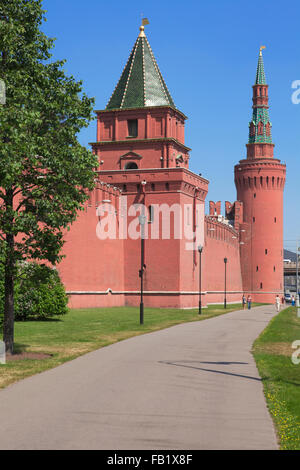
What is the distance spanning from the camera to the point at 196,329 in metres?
26.1

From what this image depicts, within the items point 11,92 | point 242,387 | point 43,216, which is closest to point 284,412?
point 242,387

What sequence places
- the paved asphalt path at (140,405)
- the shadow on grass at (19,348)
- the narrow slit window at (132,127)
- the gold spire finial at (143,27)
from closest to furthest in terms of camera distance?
the paved asphalt path at (140,405) < the shadow on grass at (19,348) < the narrow slit window at (132,127) < the gold spire finial at (143,27)

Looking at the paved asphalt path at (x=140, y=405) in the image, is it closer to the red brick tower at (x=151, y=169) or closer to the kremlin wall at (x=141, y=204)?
the kremlin wall at (x=141, y=204)

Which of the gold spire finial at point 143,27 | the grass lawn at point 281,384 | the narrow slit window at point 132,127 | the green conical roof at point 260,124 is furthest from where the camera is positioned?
the green conical roof at point 260,124

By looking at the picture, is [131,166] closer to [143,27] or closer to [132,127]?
[132,127]

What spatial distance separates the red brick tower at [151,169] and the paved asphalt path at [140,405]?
34712 millimetres

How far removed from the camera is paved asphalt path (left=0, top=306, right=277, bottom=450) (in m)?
7.32

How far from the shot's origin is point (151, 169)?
51062 millimetres

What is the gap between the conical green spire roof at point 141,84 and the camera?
53.8 m

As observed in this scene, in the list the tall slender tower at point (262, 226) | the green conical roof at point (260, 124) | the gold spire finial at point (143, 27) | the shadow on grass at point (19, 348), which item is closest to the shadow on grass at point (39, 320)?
the shadow on grass at point (19, 348)

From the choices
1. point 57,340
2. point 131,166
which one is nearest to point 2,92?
point 57,340

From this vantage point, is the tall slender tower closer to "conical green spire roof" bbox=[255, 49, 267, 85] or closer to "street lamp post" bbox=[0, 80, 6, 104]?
"conical green spire roof" bbox=[255, 49, 267, 85]
